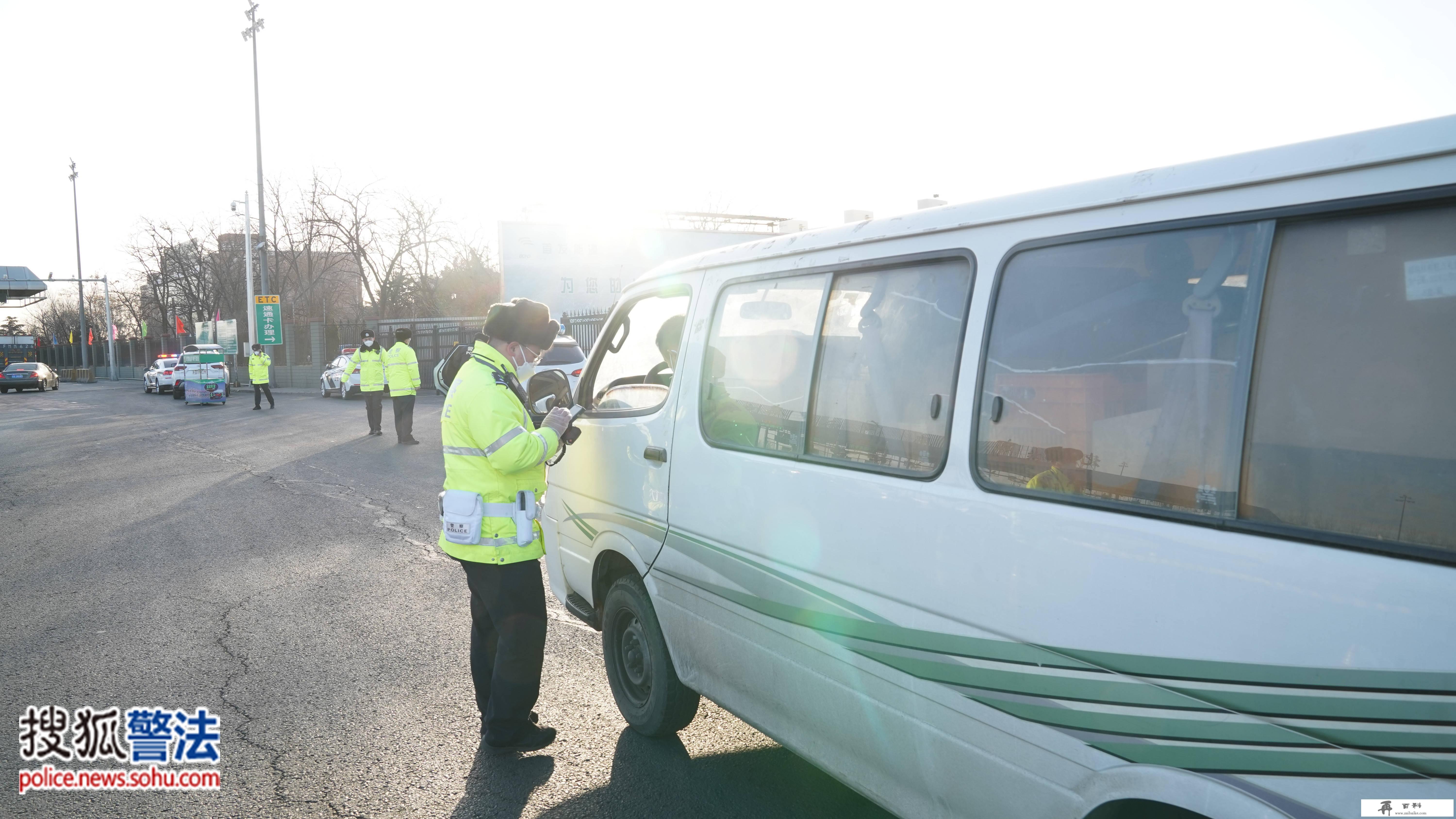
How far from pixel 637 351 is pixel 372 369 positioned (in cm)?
1297

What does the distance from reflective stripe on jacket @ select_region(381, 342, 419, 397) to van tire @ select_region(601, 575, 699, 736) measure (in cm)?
1105

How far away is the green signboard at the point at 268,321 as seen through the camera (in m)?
34.7

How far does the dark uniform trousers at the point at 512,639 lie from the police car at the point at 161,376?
3622cm

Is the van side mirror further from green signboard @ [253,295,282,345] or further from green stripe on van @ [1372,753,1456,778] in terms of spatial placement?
green signboard @ [253,295,282,345]

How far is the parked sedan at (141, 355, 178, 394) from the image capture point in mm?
36094

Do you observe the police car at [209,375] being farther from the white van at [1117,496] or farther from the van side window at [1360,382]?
the van side window at [1360,382]

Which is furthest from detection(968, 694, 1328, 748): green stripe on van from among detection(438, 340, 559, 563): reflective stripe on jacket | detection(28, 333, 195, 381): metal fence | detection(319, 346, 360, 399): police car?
detection(28, 333, 195, 381): metal fence

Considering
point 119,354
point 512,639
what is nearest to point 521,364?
point 512,639

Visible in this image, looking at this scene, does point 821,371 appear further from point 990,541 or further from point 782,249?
point 990,541

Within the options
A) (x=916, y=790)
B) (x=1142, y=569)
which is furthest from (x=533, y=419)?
(x=1142, y=569)

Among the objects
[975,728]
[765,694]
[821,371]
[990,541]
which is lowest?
[765,694]

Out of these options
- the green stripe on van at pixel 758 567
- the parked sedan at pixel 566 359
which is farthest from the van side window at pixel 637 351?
the parked sedan at pixel 566 359

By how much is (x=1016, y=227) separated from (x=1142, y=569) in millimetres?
925

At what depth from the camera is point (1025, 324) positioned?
223cm
